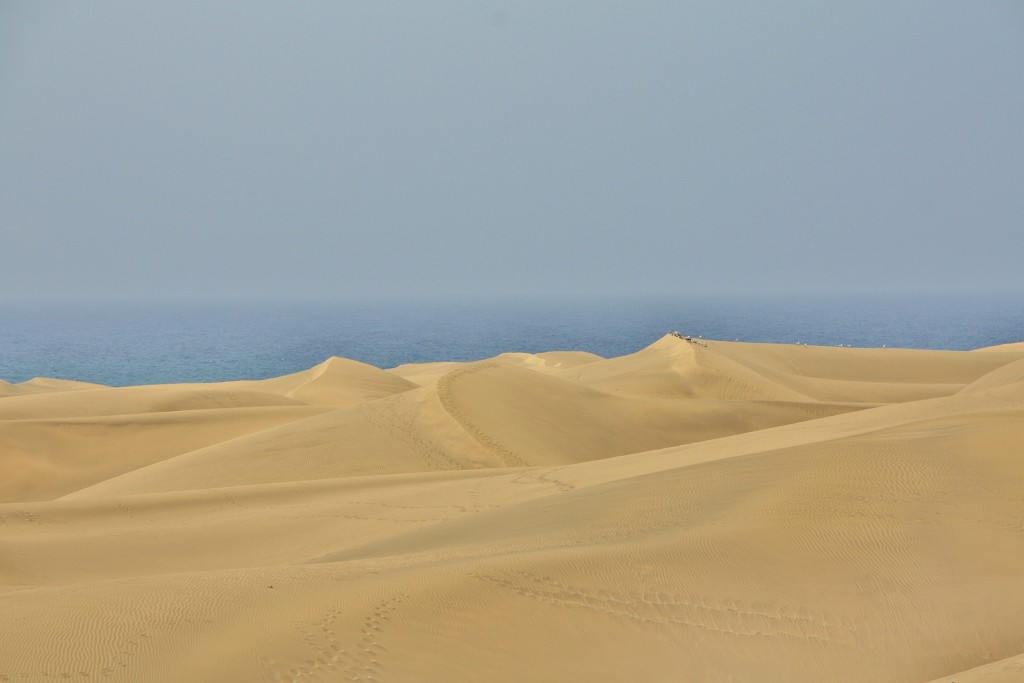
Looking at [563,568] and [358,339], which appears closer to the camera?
[563,568]

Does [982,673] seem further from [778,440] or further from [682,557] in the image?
[778,440]

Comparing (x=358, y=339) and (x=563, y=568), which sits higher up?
(x=563, y=568)

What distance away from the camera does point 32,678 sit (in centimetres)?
440

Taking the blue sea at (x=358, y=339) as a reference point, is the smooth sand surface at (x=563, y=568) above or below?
above

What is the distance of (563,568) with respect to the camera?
6148mm

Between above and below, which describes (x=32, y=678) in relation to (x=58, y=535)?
above

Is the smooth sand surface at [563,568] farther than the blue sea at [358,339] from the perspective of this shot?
No

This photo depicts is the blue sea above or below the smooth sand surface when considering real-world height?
below

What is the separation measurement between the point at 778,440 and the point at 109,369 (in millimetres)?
61896

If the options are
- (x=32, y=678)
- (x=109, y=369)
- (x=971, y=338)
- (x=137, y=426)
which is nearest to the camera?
(x=32, y=678)

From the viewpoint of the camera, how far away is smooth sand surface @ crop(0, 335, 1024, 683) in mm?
5031

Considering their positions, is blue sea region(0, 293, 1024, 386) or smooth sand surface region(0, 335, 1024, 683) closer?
smooth sand surface region(0, 335, 1024, 683)

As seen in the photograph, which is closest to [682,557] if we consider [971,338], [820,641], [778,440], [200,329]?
[820,641]

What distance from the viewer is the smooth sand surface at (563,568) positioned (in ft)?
16.5
